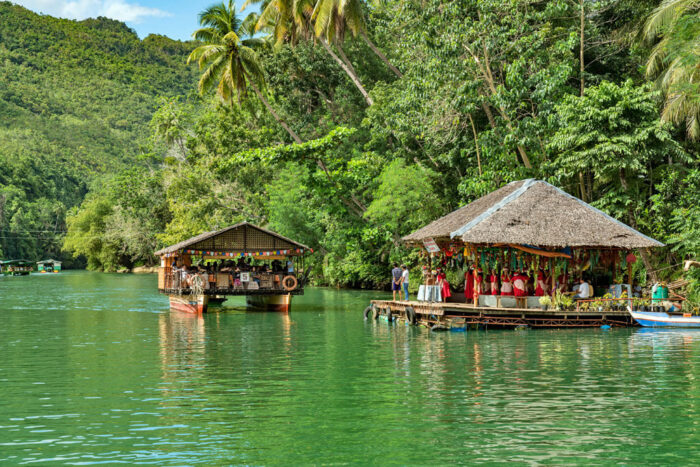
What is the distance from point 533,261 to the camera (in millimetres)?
24875

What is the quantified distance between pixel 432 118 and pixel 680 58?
1032 centimetres

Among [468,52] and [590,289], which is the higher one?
[468,52]

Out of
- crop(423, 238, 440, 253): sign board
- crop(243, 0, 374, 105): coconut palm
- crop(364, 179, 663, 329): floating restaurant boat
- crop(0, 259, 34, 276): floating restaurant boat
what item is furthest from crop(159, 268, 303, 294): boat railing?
crop(0, 259, 34, 276): floating restaurant boat

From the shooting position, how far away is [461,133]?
117 ft

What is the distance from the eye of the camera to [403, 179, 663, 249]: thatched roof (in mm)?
22797

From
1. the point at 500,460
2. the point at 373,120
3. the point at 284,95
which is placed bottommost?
the point at 500,460

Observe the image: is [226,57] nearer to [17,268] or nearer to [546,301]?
[546,301]

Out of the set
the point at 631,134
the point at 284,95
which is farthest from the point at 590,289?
the point at 284,95

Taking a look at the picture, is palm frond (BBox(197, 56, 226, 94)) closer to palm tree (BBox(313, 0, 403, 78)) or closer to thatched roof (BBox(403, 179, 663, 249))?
palm tree (BBox(313, 0, 403, 78))

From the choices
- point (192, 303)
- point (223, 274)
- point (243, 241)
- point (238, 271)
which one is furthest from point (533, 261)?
point (192, 303)

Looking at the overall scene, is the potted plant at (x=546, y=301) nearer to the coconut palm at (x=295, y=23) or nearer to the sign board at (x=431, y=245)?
the sign board at (x=431, y=245)

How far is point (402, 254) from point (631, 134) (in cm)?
1376

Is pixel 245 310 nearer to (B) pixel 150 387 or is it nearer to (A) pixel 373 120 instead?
(A) pixel 373 120

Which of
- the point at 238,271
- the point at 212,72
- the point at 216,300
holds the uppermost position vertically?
the point at 212,72
